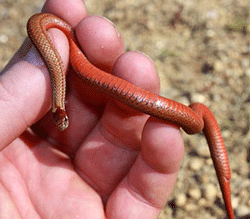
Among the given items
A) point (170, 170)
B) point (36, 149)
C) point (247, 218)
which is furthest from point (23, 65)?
point (247, 218)

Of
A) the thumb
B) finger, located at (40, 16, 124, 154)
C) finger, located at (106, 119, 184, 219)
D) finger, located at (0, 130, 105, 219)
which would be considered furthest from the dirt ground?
the thumb

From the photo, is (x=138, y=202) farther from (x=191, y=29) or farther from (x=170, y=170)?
(x=191, y=29)

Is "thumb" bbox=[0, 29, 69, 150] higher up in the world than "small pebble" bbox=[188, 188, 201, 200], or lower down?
higher up

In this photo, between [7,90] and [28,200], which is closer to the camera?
[7,90]

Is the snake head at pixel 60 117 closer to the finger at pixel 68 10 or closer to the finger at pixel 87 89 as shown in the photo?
the finger at pixel 87 89

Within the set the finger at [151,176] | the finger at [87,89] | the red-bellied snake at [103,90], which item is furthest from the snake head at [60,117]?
the finger at [151,176]

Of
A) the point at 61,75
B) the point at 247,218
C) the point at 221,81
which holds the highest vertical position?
the point at 61,75

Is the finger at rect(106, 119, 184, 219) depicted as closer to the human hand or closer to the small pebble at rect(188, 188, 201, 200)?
the human hand
